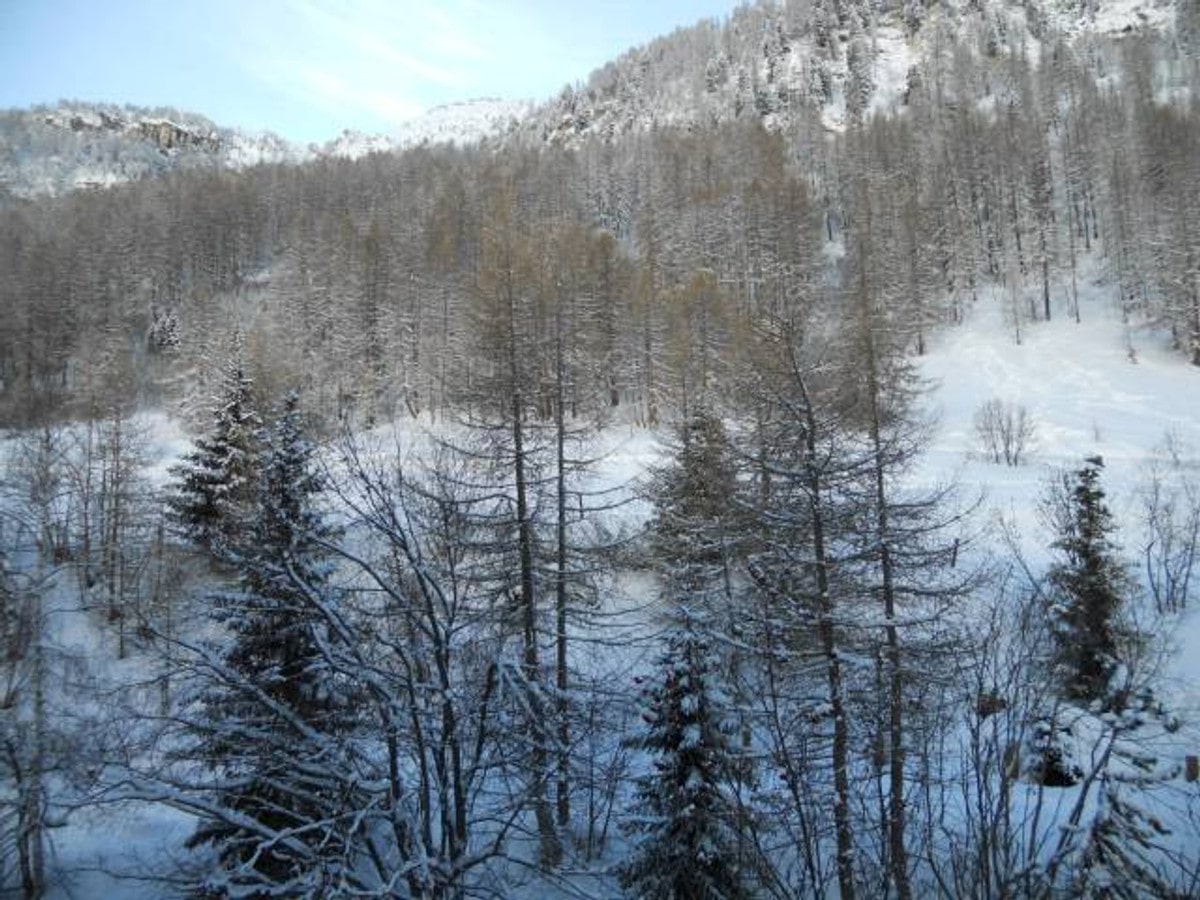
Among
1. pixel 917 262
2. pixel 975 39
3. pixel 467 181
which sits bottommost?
pixel 917 262

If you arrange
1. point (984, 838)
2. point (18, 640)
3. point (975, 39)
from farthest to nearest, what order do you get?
point (975, 39)
point (18, 640)
point (984, 838)

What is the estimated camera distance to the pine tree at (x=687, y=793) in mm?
9422

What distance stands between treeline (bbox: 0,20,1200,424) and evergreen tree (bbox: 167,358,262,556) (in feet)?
24.0

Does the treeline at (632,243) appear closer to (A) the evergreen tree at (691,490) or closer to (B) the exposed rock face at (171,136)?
(A) the evergreen tree at (691,490)

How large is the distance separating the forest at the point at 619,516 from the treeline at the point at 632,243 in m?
0.48

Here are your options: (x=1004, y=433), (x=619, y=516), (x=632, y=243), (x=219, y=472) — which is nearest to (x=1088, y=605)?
(x=619, y=516)

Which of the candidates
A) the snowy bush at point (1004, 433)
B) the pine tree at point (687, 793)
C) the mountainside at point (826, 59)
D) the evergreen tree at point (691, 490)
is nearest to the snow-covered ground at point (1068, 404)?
the snowy bush at point (1004, 433)

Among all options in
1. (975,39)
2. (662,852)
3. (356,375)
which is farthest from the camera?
(975,39)

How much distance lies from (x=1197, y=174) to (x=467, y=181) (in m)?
65.5

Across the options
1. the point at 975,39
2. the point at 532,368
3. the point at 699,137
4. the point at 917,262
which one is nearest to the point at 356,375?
the point at 532,368

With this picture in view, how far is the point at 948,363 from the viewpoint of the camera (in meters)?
43.9

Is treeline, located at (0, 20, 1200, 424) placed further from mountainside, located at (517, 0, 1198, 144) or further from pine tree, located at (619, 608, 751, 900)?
pine tree, located at (619, 608, 751, 900)

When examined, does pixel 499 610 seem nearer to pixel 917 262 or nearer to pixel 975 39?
pixel 917 262

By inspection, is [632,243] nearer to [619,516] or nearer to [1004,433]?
[1004,433]
